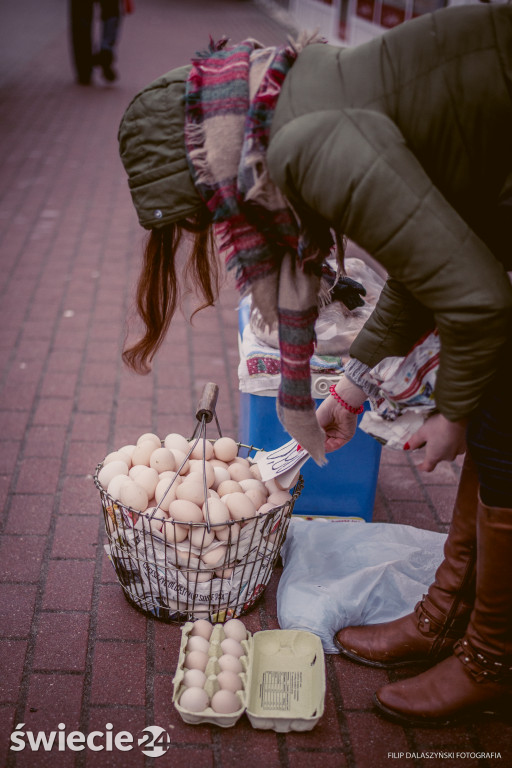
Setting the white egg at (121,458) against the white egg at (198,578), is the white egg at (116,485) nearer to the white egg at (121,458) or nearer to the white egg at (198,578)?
the white egg at (121,458)

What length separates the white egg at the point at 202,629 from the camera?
2.01 metres

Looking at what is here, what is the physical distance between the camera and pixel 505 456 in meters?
1.62

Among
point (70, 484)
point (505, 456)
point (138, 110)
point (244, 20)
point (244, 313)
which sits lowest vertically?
point (244, 20)

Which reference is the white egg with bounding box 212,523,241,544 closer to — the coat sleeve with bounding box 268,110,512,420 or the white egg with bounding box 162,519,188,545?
the white egg with bounding box 162,519,188,545

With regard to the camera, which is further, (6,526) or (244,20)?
(244,20)

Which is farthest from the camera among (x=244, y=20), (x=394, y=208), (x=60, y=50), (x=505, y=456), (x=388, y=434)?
(x=244, y=20)

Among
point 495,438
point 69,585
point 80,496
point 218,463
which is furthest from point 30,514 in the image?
point 495,438

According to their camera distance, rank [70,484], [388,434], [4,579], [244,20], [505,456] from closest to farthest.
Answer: [505,456] < [388,434] < [4,579] < [70,484] < [244,20]

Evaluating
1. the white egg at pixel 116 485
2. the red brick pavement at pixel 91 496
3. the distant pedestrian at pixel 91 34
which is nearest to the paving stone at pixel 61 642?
the red brick pavement at pixel 91 496

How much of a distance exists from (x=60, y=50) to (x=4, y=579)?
12.6 m

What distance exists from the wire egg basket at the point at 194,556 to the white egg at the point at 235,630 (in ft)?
0.34

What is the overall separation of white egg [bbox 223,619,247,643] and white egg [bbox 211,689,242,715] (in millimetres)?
200

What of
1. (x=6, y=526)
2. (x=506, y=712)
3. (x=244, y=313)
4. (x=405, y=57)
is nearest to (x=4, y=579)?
(x=6, y=526)

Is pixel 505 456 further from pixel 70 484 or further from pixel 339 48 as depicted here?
pixel 70 484
